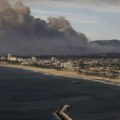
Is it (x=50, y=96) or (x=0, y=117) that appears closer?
(x=0, y=117)

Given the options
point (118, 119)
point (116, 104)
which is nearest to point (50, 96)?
point (116, 104)

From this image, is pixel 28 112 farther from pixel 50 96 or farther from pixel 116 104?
pixel 50 96

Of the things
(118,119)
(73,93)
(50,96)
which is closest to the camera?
(118,119)

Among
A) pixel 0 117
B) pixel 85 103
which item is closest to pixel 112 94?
pixel 85 103

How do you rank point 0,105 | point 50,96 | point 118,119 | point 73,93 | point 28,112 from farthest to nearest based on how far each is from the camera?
point 73,93 → point 50,96 → point 0,105 → point 28,112 → point 118,119

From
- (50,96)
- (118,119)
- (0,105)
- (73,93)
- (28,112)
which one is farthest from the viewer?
(73,93)

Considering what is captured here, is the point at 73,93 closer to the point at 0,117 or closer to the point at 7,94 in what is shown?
the point at 7,94

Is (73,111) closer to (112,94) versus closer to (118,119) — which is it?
(118,119)

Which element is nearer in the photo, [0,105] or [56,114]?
[56,114]

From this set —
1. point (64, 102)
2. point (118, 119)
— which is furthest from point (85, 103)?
point (118, 119)

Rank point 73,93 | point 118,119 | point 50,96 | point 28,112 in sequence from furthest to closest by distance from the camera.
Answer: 1. point 73,93
2. point 50,96
3. point 28,112
4. point 118,119
